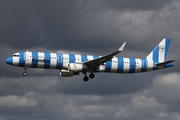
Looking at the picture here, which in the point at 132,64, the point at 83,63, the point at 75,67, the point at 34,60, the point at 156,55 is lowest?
the point at 75,67

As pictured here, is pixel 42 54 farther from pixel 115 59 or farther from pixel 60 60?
pixel 115 59

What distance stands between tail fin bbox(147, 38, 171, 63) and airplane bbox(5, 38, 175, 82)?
165cm

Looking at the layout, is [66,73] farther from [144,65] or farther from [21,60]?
[144,65]

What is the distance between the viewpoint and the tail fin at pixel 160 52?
117 m

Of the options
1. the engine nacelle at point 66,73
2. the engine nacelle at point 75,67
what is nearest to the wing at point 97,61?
the engine nacelle at point 75,67

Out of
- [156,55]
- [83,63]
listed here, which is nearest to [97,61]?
[83,63]

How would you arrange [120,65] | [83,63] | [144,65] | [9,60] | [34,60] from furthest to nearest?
[144,65] < [120,65] < [83,63] < [9,60] < [34,60]

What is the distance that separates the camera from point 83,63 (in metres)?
104

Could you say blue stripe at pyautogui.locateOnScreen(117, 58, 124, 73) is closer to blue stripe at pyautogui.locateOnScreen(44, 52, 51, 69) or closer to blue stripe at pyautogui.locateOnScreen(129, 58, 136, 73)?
blue stripe at pyautogui.locateOnScreen(129, 58, 136, 73)

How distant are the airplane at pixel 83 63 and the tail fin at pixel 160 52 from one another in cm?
165

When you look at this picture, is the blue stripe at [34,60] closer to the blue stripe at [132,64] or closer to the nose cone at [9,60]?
the nose cone at [9,60]

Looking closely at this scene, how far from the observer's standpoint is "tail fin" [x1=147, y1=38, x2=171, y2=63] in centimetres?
11667

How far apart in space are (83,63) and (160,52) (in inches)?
895

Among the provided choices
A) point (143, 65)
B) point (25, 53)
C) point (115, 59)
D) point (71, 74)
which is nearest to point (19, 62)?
point (25, 53)
